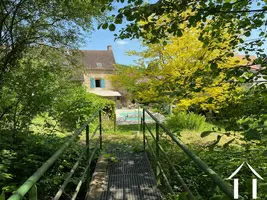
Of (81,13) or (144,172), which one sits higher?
(81,13)

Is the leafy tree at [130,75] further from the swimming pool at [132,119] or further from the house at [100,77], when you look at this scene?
the house at [100,77]

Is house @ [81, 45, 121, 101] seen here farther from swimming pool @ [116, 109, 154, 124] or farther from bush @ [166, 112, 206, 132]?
bush @ [166, 112, 206, 132]

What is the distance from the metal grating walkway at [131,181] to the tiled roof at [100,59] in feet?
85.1

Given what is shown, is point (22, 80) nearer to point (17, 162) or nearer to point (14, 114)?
point (14, 114)

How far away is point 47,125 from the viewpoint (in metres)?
3.85

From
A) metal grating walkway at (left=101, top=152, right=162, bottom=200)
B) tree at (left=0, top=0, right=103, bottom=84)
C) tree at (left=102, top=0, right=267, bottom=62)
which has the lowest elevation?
metal grating walkway at (left=101, top=152, right=162, bottom=200)

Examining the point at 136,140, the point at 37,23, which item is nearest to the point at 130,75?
the point at 136,140

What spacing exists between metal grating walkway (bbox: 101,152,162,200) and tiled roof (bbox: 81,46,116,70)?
25.9 metres

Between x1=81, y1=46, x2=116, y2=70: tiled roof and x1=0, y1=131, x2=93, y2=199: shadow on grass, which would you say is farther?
x1=81, y1=46, x2=116, y2=70: tiled roof

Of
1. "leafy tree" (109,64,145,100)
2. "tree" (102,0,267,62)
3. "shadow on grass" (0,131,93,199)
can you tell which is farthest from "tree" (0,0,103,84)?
"leafy tree" (109,64,145,100)

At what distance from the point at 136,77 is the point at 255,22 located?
24.9 feet

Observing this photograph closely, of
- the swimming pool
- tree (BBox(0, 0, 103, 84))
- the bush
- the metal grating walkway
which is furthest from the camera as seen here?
the swimming pool

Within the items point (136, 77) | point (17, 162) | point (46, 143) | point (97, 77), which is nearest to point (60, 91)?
point (46, 143)

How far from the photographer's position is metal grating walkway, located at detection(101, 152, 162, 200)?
281 cm
